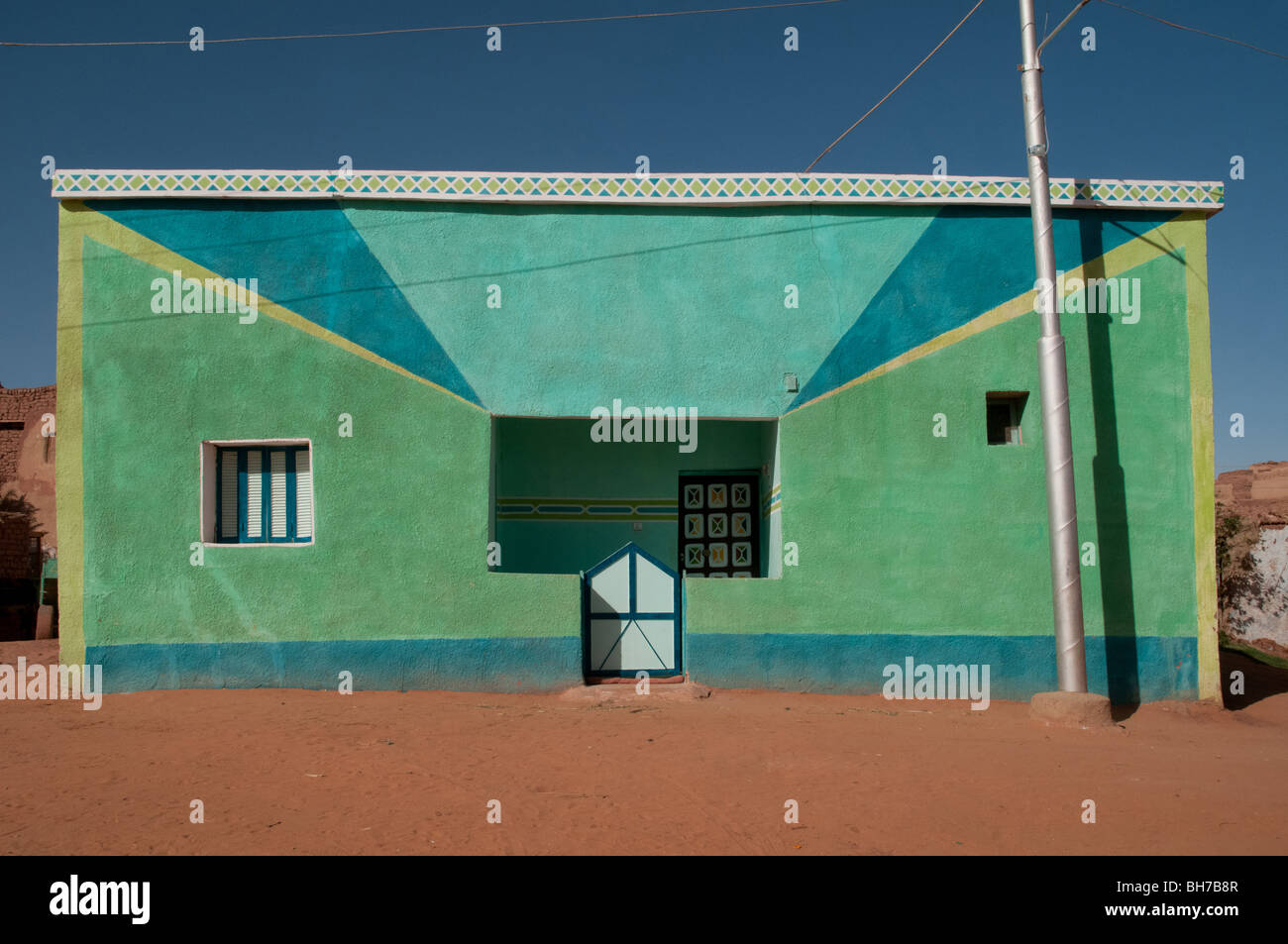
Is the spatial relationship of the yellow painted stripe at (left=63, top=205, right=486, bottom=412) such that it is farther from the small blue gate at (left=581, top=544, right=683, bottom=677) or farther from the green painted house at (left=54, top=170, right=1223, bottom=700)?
the small blue gate at (left=581, top=544, right=683, bottom=677)

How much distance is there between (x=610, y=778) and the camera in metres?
7.39

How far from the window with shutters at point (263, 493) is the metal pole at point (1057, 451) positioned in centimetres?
751

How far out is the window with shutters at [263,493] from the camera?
35.8 ft

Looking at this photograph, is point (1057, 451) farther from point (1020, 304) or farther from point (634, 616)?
point (634, 616)

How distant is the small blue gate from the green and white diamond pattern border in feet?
12.8

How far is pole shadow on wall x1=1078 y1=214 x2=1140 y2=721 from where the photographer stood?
11.1 m

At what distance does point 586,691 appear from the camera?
34.1ft

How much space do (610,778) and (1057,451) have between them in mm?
5501

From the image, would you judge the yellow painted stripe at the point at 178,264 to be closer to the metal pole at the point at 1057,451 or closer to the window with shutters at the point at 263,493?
the window with shutters at the point at 263,493

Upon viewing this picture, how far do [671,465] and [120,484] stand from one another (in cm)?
664

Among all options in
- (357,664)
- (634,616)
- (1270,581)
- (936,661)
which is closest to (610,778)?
(634,616)
